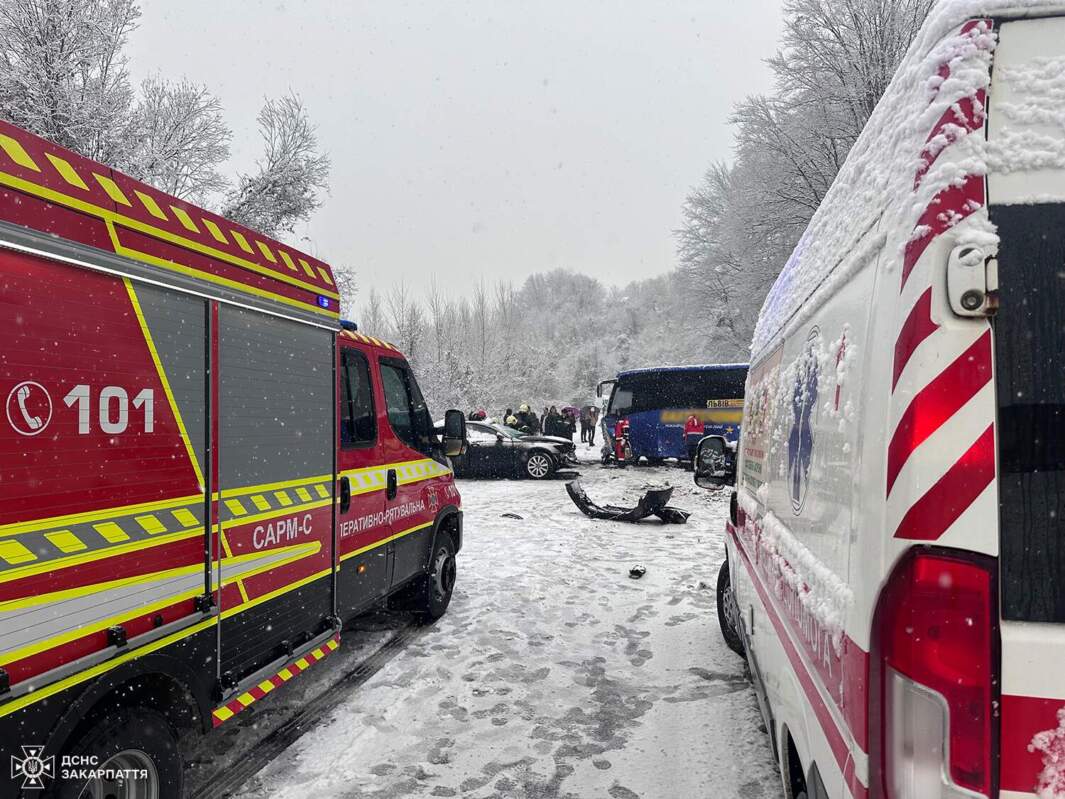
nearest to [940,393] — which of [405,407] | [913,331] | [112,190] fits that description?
[913,331]

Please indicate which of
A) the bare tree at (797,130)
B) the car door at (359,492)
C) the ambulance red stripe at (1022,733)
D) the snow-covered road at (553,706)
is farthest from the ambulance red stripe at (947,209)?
the bare tree at (797,130)

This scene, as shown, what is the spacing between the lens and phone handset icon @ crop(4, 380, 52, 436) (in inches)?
79.7

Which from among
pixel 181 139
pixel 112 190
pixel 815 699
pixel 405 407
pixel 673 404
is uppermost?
pixel 181 139

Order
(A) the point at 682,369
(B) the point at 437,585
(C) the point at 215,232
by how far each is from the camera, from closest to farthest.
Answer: (C) the point at 215,232, (B) the point at 437,585, (A) the point at 682,369

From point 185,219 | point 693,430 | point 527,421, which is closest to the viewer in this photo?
point 185,219

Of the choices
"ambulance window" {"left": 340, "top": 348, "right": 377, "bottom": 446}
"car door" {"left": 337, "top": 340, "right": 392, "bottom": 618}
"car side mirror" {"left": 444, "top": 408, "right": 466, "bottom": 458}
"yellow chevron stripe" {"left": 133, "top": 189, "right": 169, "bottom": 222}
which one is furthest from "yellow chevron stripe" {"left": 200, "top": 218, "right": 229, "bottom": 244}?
"car side mirror" {"left": 444, "top": 408, "right": 466, "bottom": 458}

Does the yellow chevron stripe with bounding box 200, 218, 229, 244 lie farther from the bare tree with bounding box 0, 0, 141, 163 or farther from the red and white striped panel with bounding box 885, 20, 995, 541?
the bare tree with bounding box 0, 0, 141, 163

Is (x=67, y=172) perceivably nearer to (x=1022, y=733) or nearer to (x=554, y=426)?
(x=1022, y=733)

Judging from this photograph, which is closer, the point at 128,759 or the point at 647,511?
the point at 128,759

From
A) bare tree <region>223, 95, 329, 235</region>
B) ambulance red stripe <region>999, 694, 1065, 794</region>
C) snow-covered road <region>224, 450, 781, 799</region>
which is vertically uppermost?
bare tree <region>223, 95, 329, 235</region>

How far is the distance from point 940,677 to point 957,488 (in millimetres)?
337

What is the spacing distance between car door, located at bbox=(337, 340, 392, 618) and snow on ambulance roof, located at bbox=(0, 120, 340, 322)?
2.89 ft

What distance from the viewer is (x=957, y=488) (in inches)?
47.5

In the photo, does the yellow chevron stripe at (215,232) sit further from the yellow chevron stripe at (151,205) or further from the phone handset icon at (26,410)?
the phone handset icon at (26,410)
